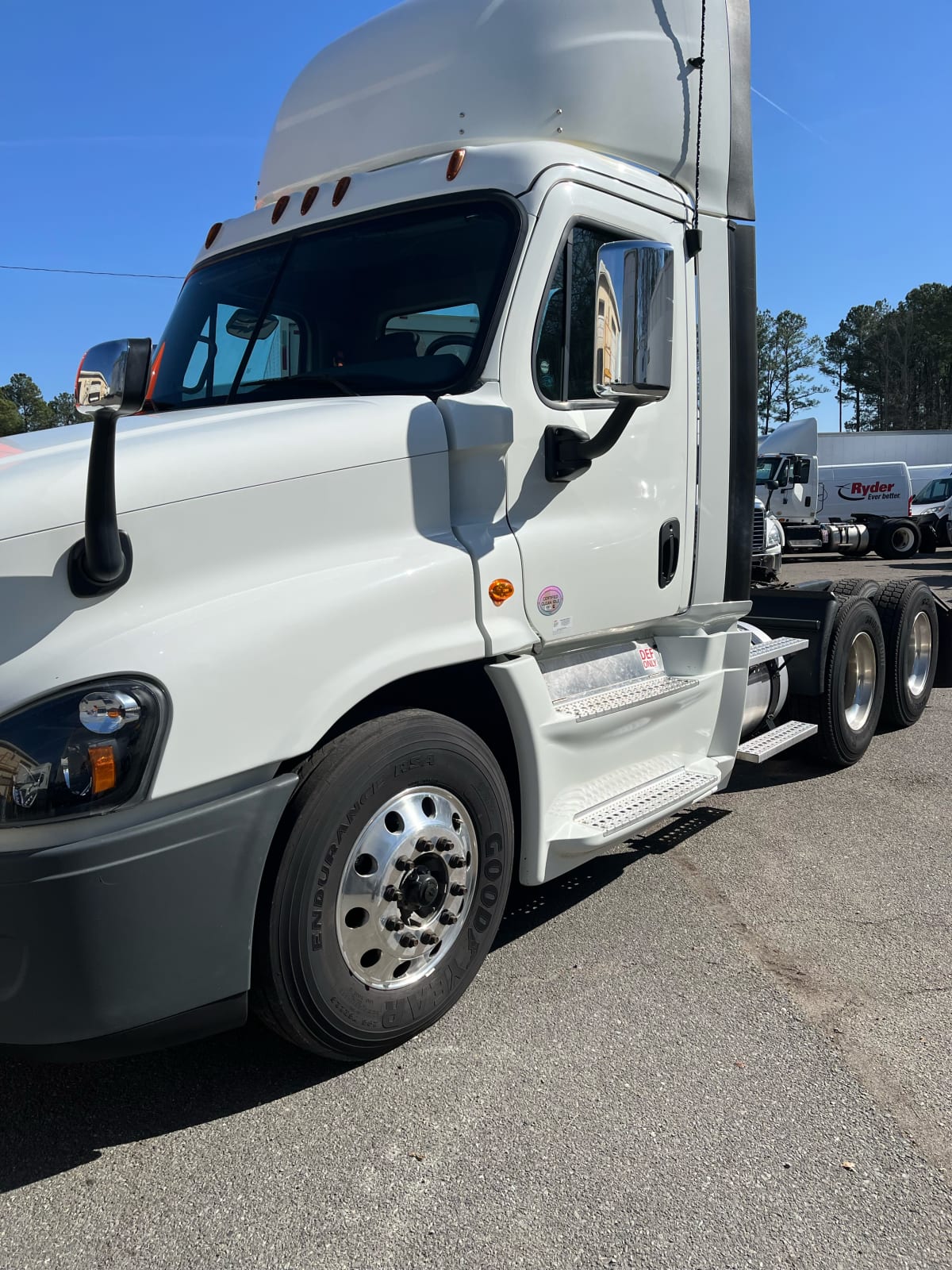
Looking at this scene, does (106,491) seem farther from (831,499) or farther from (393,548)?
(831,499)

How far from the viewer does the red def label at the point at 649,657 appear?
13.5ft

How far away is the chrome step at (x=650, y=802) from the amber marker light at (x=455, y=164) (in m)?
2.26

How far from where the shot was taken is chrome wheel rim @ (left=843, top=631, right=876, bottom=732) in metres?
6.12

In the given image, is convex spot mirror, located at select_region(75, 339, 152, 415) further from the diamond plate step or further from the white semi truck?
the diamond plate step

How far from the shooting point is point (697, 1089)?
282 centimetres

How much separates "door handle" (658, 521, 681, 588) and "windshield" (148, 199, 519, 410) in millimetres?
1184

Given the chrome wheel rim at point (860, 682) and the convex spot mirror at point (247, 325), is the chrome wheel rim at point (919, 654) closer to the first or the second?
the chrome wheel rim at point (860, 682)

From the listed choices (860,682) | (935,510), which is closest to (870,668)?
(860,682)

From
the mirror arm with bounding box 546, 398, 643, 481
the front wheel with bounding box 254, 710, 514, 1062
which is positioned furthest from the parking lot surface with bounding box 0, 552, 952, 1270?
the mirror arm with bounding box 546, 398, 643, 481

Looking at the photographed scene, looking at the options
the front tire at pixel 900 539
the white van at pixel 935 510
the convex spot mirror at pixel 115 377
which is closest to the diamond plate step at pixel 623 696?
the convex spot mirror at pixel 115 377

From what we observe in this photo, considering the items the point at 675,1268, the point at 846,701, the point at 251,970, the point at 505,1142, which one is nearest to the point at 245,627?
the point at 251,970

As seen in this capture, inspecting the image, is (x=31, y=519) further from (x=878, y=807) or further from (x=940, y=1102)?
(x=878, y=807)

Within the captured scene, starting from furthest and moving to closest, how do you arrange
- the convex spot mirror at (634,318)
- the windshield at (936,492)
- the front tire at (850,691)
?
the windshield at (936,492)
the front tire at (850,691)
the convex spot mirror at (634,318)

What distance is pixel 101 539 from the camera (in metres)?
2.32
